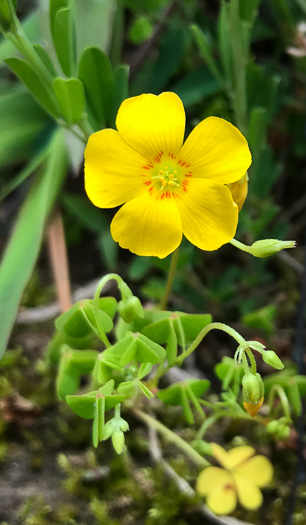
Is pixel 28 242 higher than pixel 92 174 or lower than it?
lower

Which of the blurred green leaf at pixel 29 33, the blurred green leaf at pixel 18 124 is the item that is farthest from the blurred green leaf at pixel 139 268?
the blurred green leaf at pixel 29 33

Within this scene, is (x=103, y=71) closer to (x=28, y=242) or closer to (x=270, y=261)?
(x=28, y=242)

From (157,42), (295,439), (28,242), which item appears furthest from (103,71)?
(295,439)

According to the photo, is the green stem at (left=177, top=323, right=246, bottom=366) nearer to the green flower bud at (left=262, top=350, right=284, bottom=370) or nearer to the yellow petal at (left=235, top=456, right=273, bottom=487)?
the green flower bud at (left=262, top=350, right=284, bottom=370)

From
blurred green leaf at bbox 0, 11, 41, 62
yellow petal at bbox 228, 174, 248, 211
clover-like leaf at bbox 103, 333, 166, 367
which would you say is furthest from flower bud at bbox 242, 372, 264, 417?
blurred green leaf at bbox 0, 11, 41, 62

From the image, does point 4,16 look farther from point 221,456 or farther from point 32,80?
point 221,456

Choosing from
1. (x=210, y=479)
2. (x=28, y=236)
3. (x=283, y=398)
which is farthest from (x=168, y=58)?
(x=210, y=479)

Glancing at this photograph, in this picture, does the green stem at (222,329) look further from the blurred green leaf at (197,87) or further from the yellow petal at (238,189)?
the blurred green leaf at (197,87)
